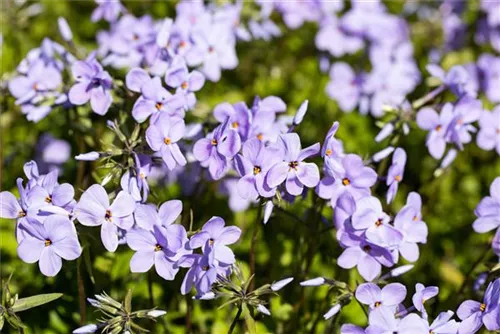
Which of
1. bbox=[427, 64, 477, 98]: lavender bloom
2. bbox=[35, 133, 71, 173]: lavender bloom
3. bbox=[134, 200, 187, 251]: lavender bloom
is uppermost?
bbox=[134, 200, 187, 251]: lavender bloom

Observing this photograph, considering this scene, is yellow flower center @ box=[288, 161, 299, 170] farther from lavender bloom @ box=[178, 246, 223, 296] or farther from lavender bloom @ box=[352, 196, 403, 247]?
lavender bloom @ box=[178, 246, 223, 296]

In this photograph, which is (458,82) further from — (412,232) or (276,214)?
(276,214)

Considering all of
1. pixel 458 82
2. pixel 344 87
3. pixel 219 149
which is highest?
pixel 219 149

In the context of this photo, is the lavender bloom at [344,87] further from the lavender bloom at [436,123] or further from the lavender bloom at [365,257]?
the lavender bloom at [365,257]

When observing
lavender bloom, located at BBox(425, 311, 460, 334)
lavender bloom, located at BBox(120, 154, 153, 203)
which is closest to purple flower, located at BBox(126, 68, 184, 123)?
lavender bloom, located at BBox(120, 154, 153, 203)

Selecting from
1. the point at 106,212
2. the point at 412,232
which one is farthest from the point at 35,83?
the point at 412,232

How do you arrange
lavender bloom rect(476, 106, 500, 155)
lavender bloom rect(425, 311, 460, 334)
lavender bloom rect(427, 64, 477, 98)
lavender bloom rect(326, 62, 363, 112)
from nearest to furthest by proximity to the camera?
1. lavender bloom rect(425, 311, 460, 334)
2. lavender bloom rect(427, 64, 477, 98)
3. lavender bloom rect(476, 106, 500, 155)
4. lavender bloom rect(326, 62, 363, 112)

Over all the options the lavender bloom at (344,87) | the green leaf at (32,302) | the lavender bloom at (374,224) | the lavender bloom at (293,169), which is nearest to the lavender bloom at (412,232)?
the lavender bloom at (374,224)
